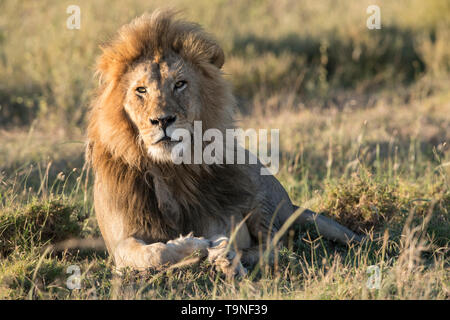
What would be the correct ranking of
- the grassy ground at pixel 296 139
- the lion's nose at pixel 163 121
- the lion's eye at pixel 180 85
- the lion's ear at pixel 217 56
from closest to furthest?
the lion's nose at pixel 163 121 < the grassy ground at pixel 296 139 < the lion's eye at pixel 180 85 < the lion's ear at pixel 217 56

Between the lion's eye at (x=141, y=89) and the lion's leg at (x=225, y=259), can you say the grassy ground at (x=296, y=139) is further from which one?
the lion's eye at (x=141, y=89)

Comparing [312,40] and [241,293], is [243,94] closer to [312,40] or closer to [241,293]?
[312,40]

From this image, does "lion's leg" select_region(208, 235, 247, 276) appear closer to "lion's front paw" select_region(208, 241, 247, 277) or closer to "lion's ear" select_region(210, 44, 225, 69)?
"lion's front paw" select_region(208, 241, 247, 277)

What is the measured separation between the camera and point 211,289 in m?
3.78

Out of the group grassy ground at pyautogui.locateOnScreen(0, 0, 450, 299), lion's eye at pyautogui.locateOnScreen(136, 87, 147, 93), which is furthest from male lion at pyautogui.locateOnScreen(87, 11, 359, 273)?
grassy ground at pyautogui.locateOnScreen(0, 0, 450, 299)

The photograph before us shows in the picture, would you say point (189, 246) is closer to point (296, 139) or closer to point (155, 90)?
point (155, 90)

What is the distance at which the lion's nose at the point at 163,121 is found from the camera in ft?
12.2

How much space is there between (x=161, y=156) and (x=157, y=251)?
55 centimetres

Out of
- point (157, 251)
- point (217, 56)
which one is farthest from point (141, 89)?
point (157, 251)

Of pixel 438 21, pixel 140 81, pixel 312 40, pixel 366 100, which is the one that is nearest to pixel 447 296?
pixel 140 81

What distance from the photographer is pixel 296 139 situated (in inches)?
304

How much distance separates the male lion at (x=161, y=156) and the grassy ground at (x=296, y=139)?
246 mm

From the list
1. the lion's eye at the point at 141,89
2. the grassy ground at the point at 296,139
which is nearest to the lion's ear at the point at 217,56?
the lion's eye at the point at 141,89

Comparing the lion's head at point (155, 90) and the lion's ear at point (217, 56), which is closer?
the lion's head at point (155, 90)
